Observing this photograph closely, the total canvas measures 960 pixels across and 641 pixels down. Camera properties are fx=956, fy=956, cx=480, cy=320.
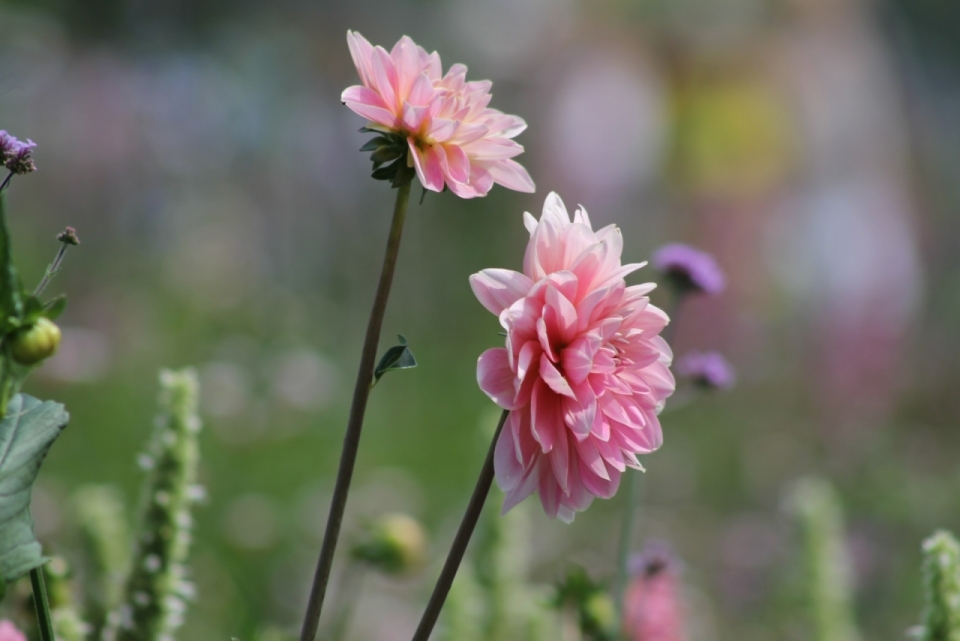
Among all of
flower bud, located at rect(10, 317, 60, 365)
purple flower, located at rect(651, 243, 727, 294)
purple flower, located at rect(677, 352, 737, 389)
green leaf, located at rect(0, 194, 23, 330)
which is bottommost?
flower bud, located at rect(10, 317, 60, 365)

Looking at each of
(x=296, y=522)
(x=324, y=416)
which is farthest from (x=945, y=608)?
(x=324, y=416)

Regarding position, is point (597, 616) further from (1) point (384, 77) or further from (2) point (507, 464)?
(1) point (384, 77)

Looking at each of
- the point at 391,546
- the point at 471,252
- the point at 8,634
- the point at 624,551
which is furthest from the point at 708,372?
Result: the point at 471,252

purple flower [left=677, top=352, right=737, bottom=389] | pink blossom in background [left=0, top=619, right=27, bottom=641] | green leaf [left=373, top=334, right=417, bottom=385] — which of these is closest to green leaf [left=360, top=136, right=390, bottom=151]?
green leaf [left=373, top=334, right=417, bottom=385]

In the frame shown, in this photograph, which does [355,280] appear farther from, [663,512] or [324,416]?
[663,512]

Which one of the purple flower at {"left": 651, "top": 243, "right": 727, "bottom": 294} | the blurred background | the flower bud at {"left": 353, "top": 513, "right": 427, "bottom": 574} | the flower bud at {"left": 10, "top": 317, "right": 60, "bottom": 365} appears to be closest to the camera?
the flower bud at {"left": 10, "top": 317, "right": 60, "bottom": 365}

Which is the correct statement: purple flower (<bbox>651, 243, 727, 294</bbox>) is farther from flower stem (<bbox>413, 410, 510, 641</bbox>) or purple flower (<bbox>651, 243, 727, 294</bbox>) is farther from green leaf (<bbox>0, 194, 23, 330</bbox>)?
green leaf (<bbox>0, 194, 23, 330</bbox>)
